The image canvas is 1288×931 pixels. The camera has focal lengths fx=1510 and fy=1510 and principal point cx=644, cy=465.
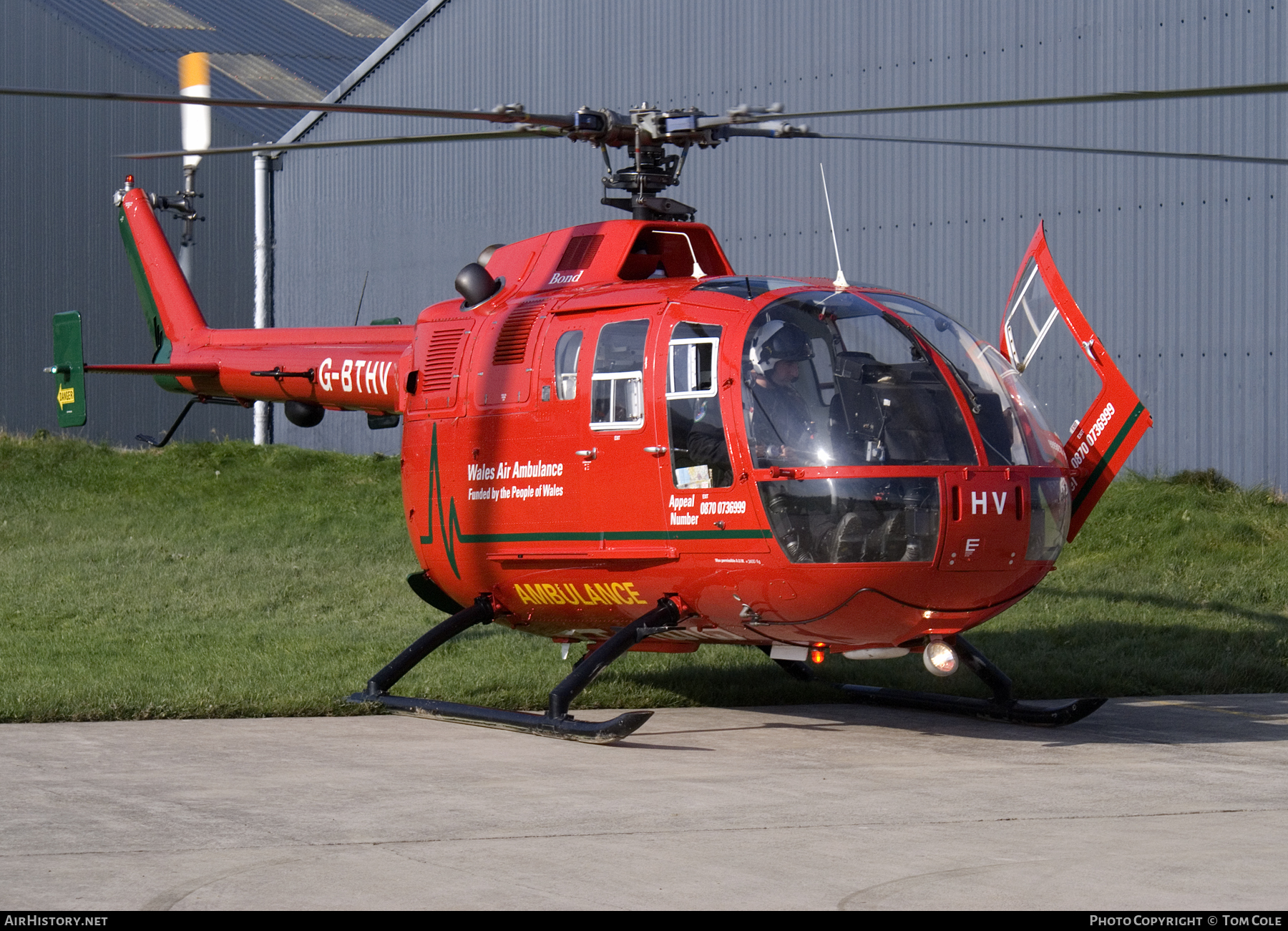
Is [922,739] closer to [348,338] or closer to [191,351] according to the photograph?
[348,338]

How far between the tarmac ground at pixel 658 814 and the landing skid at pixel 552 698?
0.12 meters

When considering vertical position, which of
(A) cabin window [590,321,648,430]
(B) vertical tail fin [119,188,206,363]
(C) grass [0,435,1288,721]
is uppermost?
(B) vertical tail fin [119,188,206,363]

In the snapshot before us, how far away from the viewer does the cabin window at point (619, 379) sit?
27.6ft

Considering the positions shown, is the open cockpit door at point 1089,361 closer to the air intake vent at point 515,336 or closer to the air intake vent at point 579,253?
the air intake vent at point 579,253

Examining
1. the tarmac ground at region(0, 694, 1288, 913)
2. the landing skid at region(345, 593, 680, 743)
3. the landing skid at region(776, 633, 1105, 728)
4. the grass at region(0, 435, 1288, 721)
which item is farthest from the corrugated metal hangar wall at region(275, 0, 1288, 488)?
the landing skid at region(345, 593, 680, 743)

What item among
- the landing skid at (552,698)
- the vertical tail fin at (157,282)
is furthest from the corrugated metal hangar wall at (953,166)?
the landing skid at (552,698)

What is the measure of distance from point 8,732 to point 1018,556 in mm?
5629

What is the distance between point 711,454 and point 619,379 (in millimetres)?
807

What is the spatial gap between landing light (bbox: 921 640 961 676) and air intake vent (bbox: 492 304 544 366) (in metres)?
3.02

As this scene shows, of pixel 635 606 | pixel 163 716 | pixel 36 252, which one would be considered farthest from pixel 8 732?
pixel 36 252

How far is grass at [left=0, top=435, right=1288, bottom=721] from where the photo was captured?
33.6 feet

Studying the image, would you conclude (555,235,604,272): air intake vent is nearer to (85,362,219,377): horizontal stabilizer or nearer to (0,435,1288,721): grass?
(0,435,1288,721): grass

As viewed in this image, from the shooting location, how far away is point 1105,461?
28.7ft

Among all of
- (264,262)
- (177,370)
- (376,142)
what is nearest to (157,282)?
(177,370)
